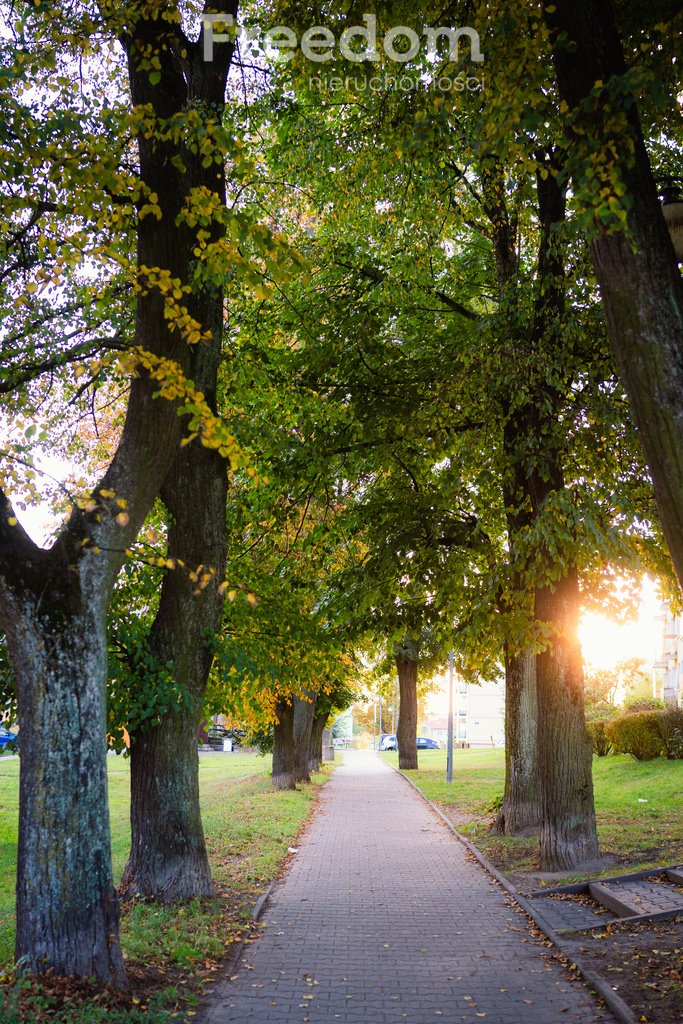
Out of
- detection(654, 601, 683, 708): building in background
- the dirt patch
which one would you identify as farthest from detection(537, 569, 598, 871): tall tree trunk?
detection(654, 601, 683, 708): building in background

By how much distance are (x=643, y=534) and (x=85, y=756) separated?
820 centimetres

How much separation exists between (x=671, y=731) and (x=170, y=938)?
19.5 m

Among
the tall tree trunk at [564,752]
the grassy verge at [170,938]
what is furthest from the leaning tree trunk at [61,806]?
the tall tree trunk at [564,752]

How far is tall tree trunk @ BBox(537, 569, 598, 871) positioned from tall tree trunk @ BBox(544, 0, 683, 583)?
260 inches

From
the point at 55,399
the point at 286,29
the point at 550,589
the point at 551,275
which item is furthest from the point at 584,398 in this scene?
the point at 55,399

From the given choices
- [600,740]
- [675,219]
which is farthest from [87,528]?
[600,740]

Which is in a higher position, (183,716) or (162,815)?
(183,716)

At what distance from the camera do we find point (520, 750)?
15.4m

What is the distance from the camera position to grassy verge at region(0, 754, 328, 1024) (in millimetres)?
5547

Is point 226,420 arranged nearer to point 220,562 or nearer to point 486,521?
point 220,562

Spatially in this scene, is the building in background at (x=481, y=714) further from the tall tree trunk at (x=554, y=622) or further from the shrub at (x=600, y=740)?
the tall tree trunk at (x=554, y=622)

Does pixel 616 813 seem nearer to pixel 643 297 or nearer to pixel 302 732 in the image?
pixel 302 732

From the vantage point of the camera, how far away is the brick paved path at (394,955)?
6238 mm

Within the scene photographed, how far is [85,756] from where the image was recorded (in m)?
6.07
